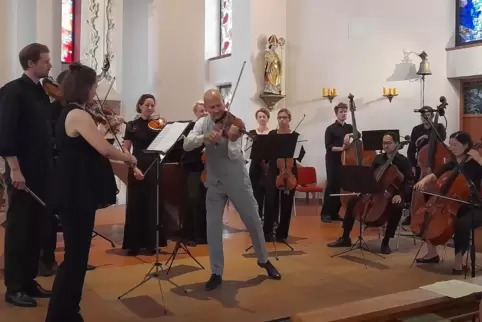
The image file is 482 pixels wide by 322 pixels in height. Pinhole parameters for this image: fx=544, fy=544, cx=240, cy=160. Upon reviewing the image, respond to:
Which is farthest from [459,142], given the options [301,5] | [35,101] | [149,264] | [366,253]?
[301,5]

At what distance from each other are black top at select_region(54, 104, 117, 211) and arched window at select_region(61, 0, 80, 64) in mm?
7638

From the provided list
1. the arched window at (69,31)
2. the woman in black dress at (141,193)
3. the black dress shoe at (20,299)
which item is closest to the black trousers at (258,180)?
the woman in black dress at (141,193)

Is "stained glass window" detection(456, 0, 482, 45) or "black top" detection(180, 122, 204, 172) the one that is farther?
"stained glass window" detection(456, 0, 482, 45)

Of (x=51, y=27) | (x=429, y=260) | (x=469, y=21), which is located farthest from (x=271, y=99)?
(x=429, y=260)

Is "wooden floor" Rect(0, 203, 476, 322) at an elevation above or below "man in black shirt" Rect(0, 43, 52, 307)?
below

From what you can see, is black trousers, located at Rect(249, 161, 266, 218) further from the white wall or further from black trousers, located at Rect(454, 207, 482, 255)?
the white wall

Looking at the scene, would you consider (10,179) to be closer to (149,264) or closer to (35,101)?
(35,101)

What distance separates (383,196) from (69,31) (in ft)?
23.6

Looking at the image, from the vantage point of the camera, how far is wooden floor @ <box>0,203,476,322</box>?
3.57 metres

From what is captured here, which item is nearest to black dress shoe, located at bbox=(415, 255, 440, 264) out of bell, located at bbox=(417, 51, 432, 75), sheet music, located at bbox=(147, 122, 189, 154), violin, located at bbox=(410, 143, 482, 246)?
violin, located at bbox=(410, 143, 482, 246)

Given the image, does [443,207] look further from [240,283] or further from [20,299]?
[20,299]

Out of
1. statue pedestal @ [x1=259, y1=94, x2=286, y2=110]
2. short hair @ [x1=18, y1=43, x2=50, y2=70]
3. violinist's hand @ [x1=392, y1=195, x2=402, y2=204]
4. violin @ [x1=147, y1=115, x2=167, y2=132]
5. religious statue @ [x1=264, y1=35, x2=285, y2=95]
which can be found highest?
religious statue @ [x1=264, y1=35, x2=285, y2=95]

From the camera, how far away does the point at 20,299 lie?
364 cm

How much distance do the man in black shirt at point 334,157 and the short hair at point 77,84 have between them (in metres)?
4.94
